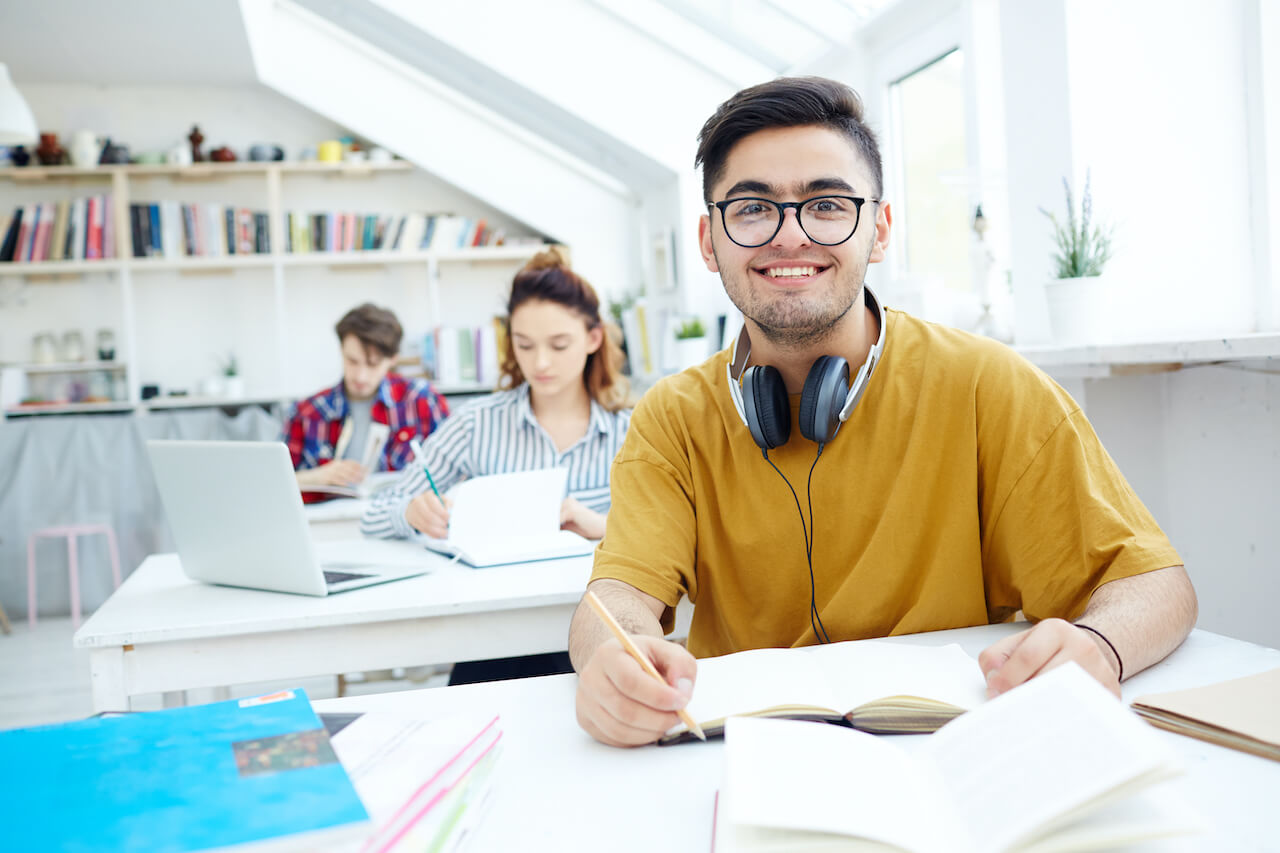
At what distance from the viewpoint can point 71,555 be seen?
418 centimetres

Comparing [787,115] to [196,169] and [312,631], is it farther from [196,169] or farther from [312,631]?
[196,169]

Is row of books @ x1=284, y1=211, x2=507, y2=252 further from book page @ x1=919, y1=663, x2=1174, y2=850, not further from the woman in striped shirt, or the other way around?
book page @ x1=919, y1=663, x2=1174, y2=850

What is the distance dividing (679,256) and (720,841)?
3.53 meters

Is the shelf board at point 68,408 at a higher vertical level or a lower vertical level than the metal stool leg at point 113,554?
higher

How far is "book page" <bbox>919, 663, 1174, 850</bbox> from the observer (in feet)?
1.84

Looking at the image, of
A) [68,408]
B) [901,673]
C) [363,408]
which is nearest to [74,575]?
[68,408]

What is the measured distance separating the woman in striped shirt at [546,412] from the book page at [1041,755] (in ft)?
4.83

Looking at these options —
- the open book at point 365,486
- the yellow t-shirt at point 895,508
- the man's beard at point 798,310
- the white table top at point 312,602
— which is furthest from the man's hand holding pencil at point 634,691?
the open book at point 365,486

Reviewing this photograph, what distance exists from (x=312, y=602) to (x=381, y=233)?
169 inches

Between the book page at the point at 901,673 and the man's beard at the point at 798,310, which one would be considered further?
the man's beard at the point at 798,310

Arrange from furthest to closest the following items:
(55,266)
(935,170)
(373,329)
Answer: (55,266) → (373,329) → (935,170)

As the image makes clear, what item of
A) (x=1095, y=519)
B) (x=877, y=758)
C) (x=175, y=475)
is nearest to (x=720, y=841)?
(x=877, y=758)

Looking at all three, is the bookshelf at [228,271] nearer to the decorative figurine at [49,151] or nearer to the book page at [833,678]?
the decorative figurine at [49,151]

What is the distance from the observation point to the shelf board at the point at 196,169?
5.03 m
